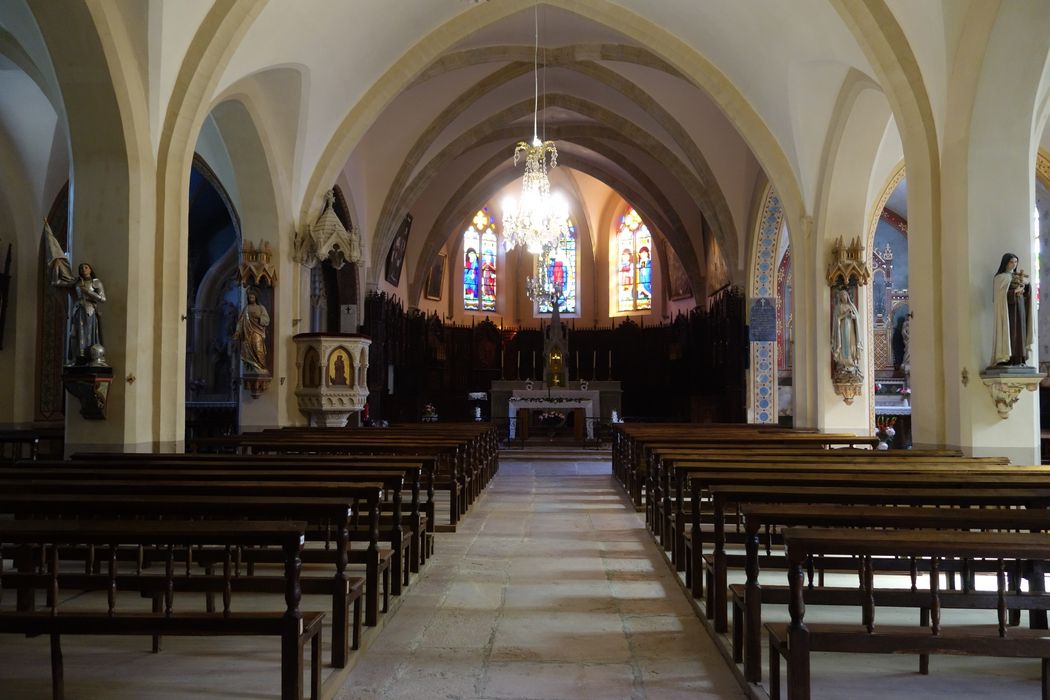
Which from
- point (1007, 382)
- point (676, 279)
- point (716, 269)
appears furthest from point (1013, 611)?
point (676, 279)

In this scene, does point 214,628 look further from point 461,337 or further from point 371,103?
point 461,337

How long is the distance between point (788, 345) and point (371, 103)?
11643 millimetres

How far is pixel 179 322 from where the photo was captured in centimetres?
1023

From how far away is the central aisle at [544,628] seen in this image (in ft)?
12.8

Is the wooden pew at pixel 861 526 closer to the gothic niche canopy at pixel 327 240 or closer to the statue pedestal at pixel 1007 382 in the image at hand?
the statue pedestal at pixel 1007 382

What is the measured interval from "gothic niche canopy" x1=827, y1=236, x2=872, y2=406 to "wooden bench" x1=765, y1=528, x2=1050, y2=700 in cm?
1080

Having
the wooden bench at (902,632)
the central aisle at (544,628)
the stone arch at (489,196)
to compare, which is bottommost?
the central aisle at (544,628)

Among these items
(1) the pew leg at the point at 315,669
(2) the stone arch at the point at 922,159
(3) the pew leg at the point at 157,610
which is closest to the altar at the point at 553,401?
(2) the stone arch at the point at 922,159

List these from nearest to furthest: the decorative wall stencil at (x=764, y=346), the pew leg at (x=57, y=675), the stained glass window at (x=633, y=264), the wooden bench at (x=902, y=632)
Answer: the wooden bench at (x=902, y=632), the pew leg at (x=57, y=675), the decorative wall stencil at (x=764, y=346), the stained glass window at (x=633, y=264)

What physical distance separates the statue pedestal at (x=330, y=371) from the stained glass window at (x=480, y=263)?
14.5 meters

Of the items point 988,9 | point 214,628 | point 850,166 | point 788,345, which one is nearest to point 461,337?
point 788,345

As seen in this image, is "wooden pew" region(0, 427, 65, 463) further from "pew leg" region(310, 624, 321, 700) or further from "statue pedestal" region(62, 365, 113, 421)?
"pew leg" region(310, 624, 321, 700)

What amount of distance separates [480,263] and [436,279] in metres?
2.54

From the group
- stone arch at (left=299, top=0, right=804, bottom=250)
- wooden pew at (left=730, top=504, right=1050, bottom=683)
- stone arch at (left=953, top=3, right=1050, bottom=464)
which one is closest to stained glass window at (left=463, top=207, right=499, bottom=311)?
stone arch at (left=299, top=0, right=804, bottom=250)
